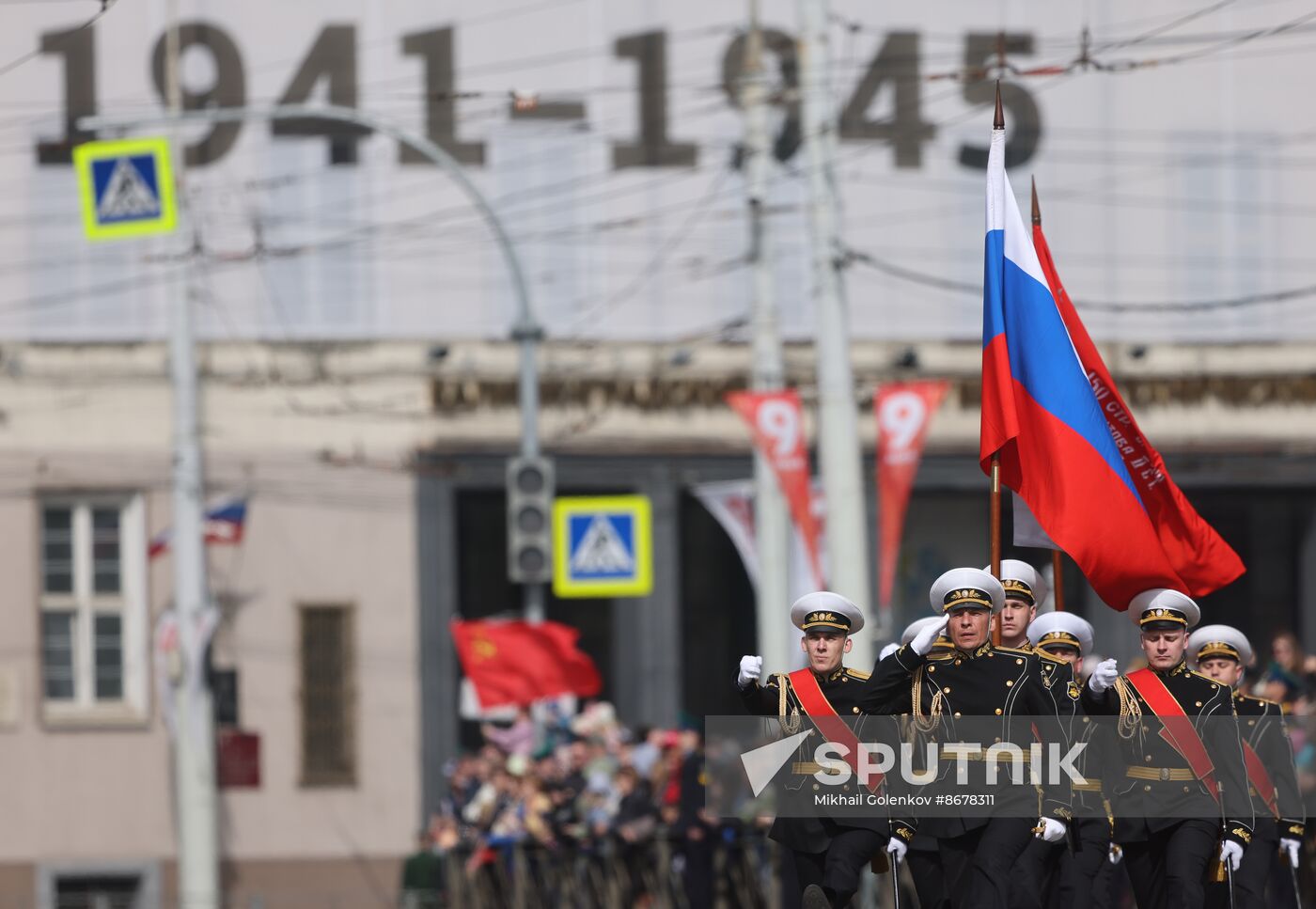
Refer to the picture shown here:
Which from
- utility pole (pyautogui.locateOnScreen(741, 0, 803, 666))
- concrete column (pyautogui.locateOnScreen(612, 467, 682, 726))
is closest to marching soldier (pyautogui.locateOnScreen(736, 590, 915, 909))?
utility pole (pyautogui.locateOnScreen(741, 0, 803, 666))

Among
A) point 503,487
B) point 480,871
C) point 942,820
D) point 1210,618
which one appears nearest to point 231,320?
point 503,487

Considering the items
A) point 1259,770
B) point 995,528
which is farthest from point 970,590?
point 1259,770

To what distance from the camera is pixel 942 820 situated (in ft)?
40.1

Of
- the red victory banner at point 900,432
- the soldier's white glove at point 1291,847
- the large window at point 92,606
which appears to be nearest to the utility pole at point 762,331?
the red victory banner at point 900,432

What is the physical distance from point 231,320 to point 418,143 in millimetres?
7307

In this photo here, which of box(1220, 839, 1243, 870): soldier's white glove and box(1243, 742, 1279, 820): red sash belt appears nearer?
box(1220, 839, 1243, 870): soldier's white glove

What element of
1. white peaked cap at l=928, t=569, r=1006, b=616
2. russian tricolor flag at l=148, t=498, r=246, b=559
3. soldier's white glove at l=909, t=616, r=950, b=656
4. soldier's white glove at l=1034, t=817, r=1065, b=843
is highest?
white peaked cap at l=928, t=569, r=1006, b=616

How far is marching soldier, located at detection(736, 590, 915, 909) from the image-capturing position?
40.3ft

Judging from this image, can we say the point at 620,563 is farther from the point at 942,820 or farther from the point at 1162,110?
the point at 942,820

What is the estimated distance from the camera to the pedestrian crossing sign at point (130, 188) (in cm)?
2614

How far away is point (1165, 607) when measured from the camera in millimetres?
13164

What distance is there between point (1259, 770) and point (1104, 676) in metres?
1.63

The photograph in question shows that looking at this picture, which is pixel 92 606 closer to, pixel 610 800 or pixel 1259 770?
pixel 610 800

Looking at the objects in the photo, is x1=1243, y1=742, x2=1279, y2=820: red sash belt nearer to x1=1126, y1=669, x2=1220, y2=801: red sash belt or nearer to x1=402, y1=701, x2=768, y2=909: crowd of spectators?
x1=1126, y1=669, x2=1220, y2=801: red sash belt
